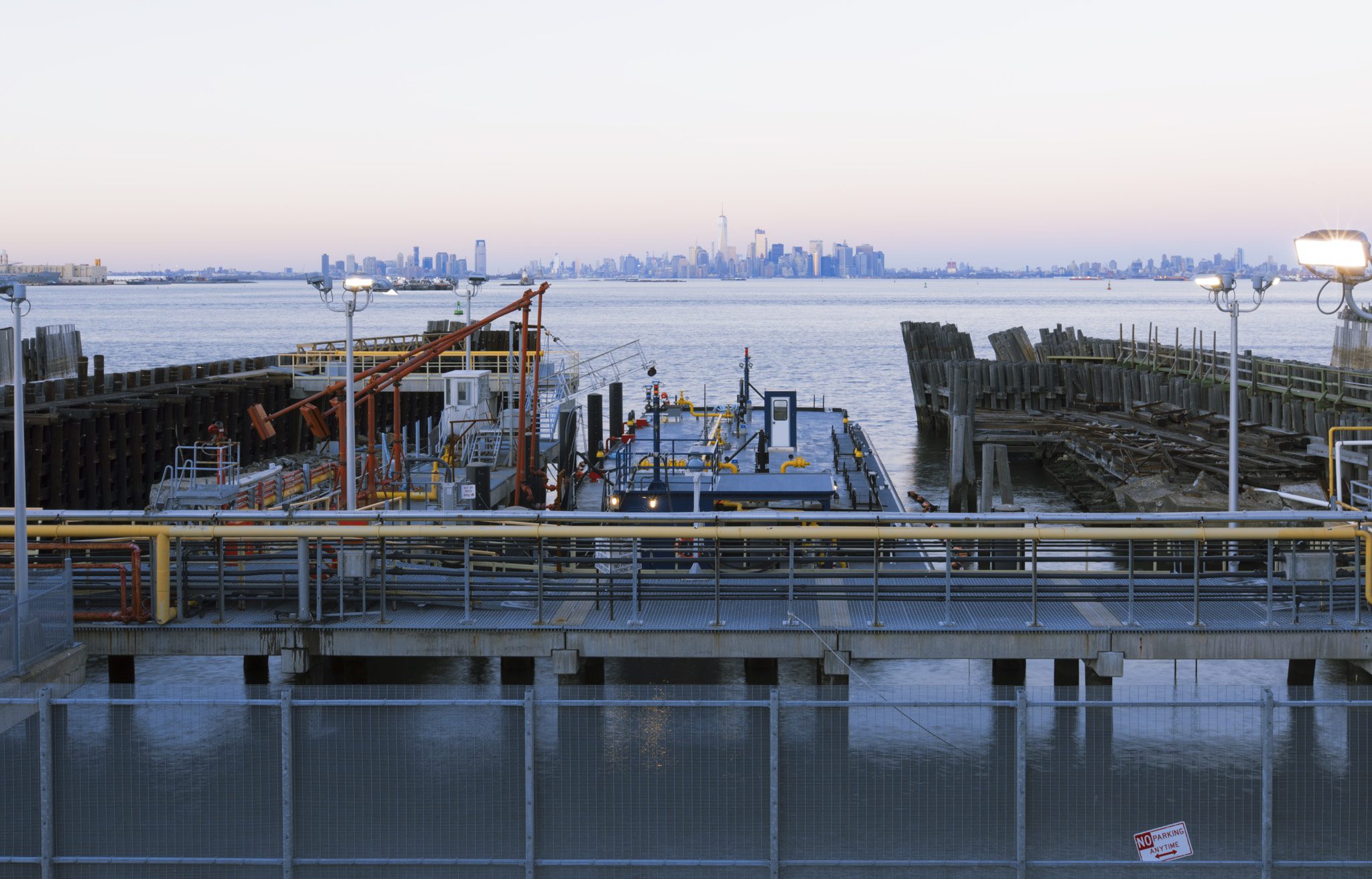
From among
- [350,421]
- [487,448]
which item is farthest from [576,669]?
[487,448]

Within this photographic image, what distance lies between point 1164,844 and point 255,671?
10389 mm

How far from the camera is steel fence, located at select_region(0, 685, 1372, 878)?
384 inches

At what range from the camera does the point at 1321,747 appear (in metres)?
11.1

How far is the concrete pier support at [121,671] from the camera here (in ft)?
49.3

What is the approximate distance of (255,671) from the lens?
1540 centimetres

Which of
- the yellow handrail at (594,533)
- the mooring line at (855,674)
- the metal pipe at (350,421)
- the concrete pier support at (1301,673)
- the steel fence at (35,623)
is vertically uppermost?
the metal pipe at (350,421)

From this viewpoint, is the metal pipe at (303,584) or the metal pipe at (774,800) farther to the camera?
the metal pipe at (303,584)

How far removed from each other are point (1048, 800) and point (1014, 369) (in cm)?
5388

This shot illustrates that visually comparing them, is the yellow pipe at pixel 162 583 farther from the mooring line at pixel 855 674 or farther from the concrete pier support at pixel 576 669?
the mooring line at pixel 855 674

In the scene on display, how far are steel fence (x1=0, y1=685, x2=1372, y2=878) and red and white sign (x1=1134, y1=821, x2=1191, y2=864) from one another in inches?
4.8

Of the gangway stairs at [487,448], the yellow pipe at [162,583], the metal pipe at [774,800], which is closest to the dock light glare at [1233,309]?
the metal pipe at [774,800]

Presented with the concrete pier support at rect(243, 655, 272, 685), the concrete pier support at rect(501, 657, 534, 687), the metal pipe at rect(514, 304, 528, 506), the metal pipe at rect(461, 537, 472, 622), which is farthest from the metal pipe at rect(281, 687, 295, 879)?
the metal pipe at rect(514, 304, 528, 506)

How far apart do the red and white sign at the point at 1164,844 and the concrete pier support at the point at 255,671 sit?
1005 centimetres

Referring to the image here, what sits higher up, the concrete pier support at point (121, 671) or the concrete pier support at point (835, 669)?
the concrete pier support at point (835, 669)
